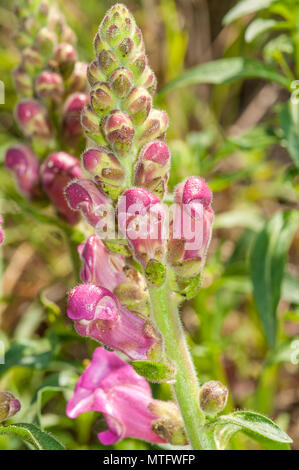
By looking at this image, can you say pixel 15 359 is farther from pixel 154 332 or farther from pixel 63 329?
pixel 154 332

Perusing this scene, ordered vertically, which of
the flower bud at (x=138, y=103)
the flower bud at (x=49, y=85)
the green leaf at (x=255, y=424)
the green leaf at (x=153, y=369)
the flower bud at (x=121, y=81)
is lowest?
the green leaf at (x=255, y=424)

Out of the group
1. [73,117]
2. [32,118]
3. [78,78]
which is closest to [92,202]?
[73,117]

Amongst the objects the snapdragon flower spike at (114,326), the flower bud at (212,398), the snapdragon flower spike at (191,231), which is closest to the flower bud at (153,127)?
the snapdragon flower spike at (191,231)

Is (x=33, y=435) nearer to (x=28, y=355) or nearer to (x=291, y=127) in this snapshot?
(x=28, y=355)

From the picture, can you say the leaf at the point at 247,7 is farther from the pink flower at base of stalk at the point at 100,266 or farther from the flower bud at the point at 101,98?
the pink flower at base of stalk at the point at 100,266

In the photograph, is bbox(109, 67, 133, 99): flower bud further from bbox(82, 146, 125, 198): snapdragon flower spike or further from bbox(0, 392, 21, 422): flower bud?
bbox(0, 392, 21, 422): flower bud

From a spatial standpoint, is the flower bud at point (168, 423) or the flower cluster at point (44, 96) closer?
the flower bud at point (168, 423)

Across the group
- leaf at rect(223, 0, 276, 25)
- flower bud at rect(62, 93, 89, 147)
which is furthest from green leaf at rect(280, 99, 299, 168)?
flower bud at rect(62, 93, 89, 147)
